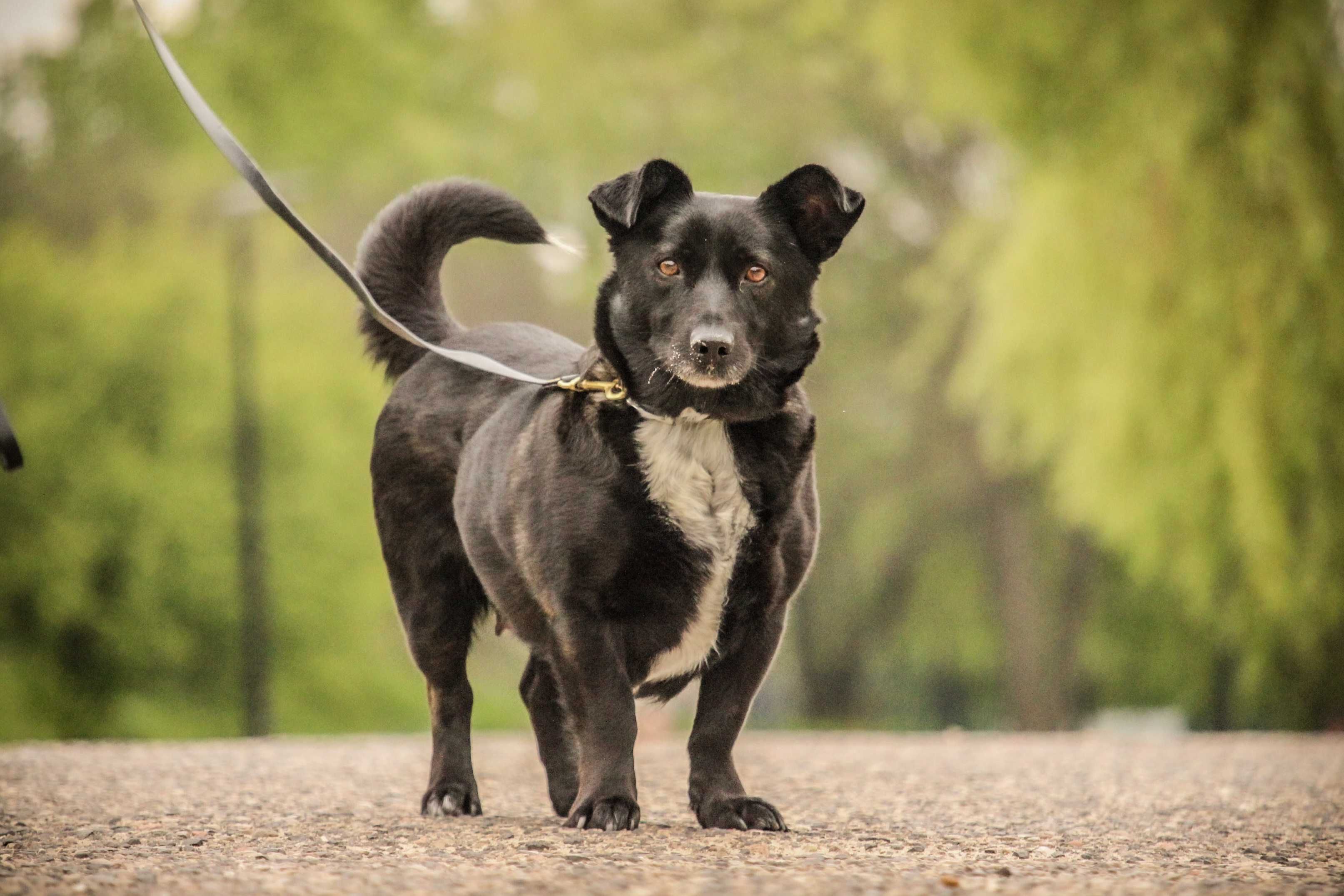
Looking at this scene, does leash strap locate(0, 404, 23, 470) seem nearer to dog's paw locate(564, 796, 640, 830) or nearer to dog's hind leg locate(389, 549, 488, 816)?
dog's hind leg locate(389, 549, 488, 816)

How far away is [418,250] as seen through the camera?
19.3 feet

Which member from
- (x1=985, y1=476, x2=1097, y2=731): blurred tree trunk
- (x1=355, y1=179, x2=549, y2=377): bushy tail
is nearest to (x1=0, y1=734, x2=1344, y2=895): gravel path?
(x1=355, y1=179, x2=549, y2=377): bushy tail

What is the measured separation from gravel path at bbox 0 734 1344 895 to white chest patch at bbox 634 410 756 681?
26.1 inches

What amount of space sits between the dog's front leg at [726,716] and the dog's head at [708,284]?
2.31ft

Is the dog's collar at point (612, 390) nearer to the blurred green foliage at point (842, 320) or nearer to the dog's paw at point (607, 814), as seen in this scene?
the dog's paw at point (607, 814)

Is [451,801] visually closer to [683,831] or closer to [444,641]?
[444,641]

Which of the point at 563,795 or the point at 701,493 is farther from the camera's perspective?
the point at 563,795

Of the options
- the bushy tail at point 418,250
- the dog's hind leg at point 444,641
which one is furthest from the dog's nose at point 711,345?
the bushy tail at point 418,250

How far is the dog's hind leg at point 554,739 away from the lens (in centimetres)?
518

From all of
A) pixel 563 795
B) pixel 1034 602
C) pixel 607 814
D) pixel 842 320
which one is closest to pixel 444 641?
pixel 563 795

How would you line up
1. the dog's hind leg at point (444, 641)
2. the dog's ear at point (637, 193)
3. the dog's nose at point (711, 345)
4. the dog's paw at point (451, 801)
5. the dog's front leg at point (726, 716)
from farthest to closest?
the dog's hind leg at point (444, 641) → the dog's paw at point (451, 801) → the dog's front leg at point (726, 716) → the dog's ear at point (637, 193) → the dog's nose at point (711, 345)

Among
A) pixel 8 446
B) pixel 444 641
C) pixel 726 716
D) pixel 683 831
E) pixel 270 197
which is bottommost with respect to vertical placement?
pixel 683 831

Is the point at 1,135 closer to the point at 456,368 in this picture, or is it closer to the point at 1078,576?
the point at 1078,576

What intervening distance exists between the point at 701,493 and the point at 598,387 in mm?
479
